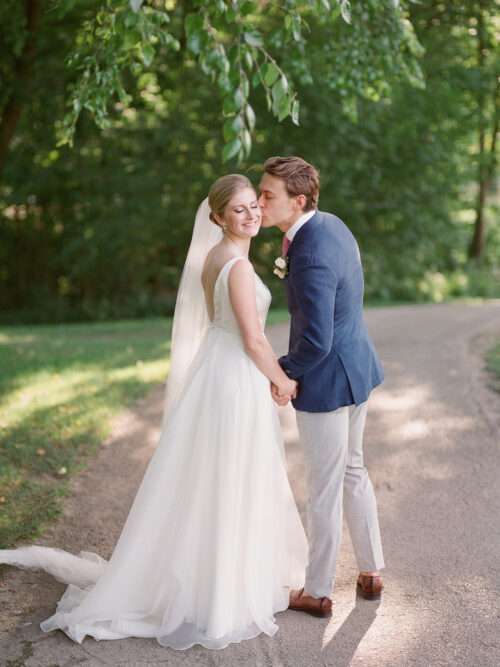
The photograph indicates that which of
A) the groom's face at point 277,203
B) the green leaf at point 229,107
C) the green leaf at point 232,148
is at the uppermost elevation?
the green leaf at point 229,107

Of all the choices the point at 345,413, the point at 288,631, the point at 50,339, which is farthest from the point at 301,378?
the point at 50,339

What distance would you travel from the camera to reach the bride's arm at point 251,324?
3.77 metres

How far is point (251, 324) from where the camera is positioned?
3834 mm

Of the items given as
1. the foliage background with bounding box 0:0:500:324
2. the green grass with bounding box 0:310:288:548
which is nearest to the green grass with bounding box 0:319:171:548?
the green grass with bounding box 0:310:288:548

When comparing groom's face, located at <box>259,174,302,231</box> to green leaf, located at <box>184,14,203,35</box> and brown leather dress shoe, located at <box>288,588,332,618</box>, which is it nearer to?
green leaf, located at <box>184,14,203,35</box>

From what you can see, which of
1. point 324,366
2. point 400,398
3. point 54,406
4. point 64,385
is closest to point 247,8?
point 324,366

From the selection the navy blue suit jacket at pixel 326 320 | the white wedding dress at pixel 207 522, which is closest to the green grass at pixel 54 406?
the white wedding dress at pixel 207 522

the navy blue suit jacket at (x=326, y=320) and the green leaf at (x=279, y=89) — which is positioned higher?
the green leaf at (x=279, y=89)

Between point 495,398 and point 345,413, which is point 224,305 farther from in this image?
point 495,398

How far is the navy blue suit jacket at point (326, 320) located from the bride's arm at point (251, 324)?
2.3 inches

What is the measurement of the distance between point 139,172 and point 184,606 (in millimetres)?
16556

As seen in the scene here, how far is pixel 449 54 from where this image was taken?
1658cm

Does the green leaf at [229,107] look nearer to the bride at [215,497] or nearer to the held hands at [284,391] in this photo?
the bride at [215,497]

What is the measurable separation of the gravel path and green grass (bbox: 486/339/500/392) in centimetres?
13
